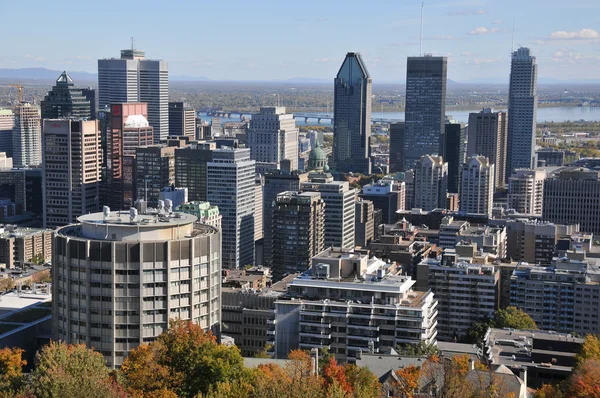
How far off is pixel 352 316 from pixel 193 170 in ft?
167

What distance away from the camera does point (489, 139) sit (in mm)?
133875

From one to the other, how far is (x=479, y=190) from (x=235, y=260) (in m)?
35.3

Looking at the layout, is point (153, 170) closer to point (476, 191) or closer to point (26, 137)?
point (476, 191)

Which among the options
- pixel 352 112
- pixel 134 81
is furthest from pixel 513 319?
pixel 352 112

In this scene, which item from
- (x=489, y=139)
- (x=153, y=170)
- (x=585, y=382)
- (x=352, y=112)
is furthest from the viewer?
(x=352, y=112)

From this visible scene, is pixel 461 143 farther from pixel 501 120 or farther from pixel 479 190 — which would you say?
pixel 479 190

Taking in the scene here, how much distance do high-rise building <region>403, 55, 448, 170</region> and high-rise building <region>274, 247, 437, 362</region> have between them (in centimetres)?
9638

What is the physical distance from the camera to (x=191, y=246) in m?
32.2

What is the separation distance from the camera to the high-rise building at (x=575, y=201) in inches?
3403

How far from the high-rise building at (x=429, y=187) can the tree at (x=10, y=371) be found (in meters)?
79.7

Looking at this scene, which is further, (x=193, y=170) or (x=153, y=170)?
(x=153, y=170)

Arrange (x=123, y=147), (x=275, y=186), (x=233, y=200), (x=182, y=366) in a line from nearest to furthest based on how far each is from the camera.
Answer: (x=182, y=366), (x=233, y=200), (x=275, y=186), (x=123, y=147)

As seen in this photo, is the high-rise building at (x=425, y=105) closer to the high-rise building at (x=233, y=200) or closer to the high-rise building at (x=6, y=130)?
the high-rise building at (x=6, y=130)

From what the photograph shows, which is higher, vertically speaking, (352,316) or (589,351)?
(352,316)
